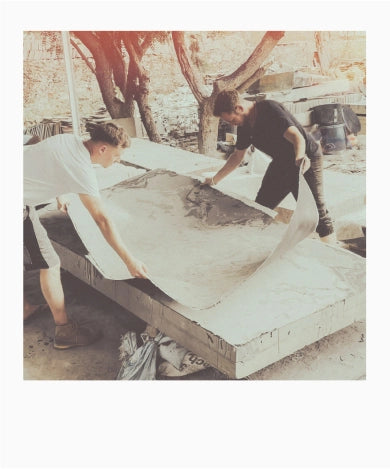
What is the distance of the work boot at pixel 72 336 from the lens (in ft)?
8.45

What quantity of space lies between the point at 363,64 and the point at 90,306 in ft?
5.81

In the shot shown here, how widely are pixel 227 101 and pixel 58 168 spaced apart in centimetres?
85

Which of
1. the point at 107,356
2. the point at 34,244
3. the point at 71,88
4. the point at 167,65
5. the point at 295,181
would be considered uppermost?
the point at 167,65

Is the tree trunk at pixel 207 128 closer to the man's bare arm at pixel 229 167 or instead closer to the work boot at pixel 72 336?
the man's bare arm at pixel 229 167

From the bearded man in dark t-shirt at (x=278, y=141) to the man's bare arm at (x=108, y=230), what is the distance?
0.72m

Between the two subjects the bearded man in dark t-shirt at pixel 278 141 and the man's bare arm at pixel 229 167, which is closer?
the bearded man in dark t-shirt at pixel 278 141

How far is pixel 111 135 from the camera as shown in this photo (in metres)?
2.44

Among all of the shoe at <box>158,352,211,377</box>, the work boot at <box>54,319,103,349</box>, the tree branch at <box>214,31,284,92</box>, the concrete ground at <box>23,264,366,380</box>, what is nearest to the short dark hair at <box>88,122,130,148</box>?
the tree branch at <box>214,31,284,92</box>

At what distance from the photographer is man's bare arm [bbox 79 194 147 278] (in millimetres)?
2408

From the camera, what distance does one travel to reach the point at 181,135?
2723 mm

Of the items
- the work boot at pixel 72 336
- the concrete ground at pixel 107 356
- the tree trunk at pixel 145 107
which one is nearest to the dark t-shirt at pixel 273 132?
the tree trunk at pixel 145 107

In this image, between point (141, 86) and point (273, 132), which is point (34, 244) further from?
point (273, 132)

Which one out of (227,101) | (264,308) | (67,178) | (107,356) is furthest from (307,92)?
(107,356)

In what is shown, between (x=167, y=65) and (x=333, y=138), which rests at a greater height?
(x=167, y=65)
